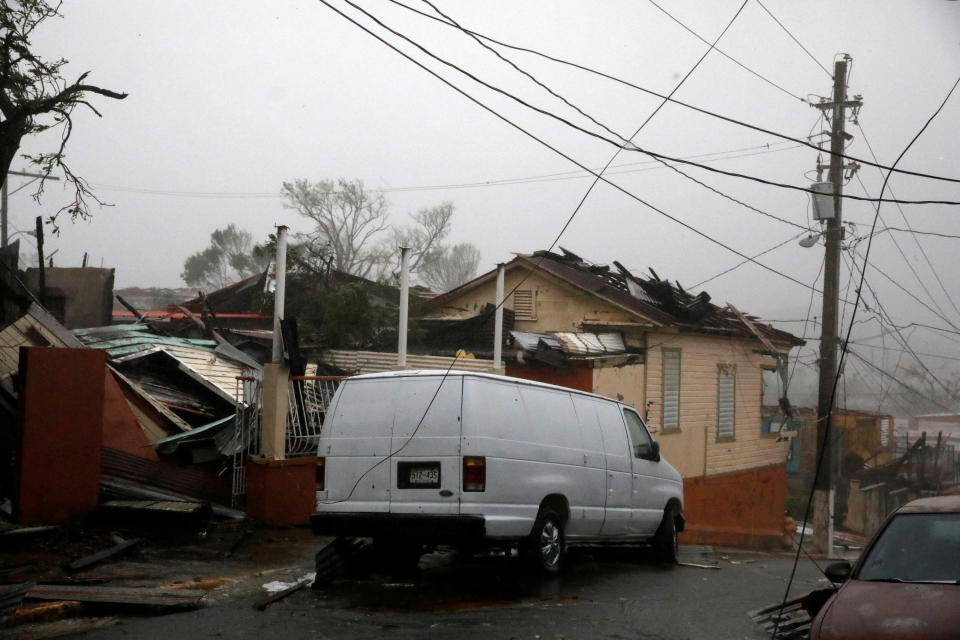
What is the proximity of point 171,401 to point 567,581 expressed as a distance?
24.9ft

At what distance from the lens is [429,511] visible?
8164mm

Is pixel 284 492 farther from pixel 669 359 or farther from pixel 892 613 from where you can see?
pixel 669 359

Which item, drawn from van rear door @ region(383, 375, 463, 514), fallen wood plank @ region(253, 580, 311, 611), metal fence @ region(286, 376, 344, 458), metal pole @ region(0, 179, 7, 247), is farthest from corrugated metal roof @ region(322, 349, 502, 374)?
metal pole @ region(0, 179, 7, 247)

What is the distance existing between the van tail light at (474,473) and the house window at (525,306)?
15437 mm

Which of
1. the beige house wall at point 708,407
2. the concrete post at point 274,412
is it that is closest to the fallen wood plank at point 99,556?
the concrete post at point 274,412

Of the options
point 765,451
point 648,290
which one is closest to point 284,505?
point 648,290

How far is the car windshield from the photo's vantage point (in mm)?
5945

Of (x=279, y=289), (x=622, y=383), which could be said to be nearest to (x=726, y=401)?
(x=622, y=383)

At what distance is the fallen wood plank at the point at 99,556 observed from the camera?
8.52 m

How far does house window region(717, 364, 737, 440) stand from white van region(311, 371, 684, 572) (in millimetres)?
16390

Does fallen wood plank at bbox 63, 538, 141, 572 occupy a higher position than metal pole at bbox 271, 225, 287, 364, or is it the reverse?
metal pole at bbox 271, 225, 287, 364

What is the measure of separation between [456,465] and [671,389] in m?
15.4

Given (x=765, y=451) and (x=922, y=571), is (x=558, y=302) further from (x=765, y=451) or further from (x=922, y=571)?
(x=922, y=571)

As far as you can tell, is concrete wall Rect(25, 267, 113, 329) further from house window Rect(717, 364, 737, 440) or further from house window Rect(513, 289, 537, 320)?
house window Rect(717, 364, 737, 440)
